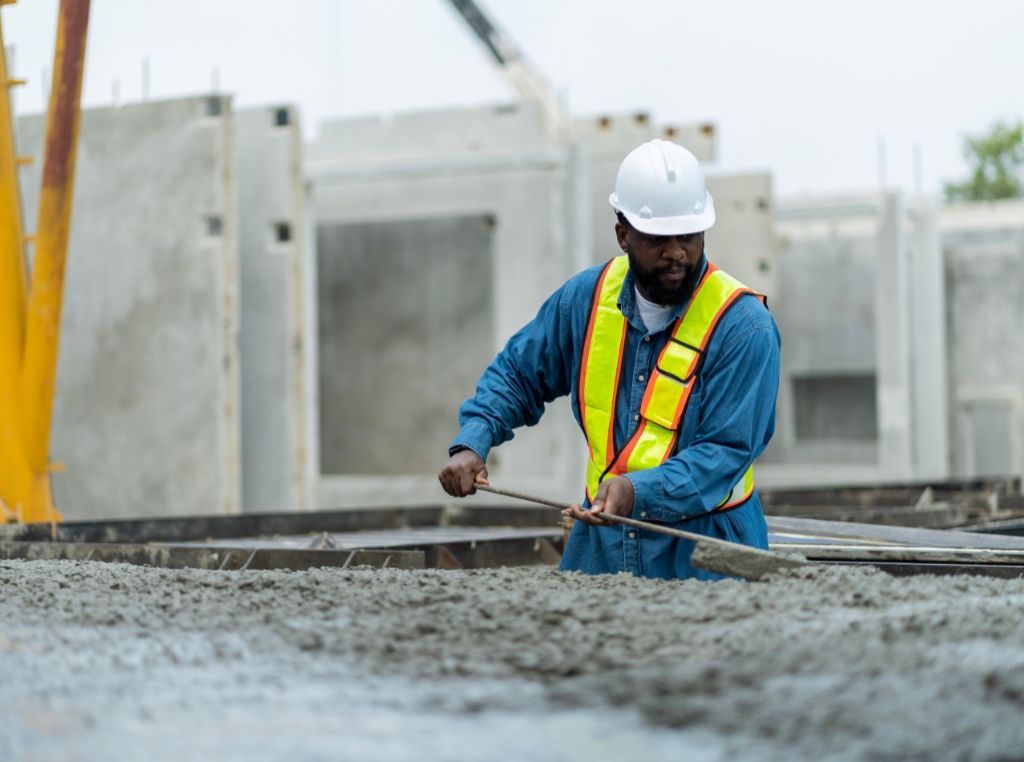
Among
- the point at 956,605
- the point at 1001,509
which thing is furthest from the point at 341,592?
the point at 1001,509

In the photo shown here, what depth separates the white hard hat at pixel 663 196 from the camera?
3.73m

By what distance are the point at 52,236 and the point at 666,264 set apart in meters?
4.45

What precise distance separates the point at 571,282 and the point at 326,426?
9854mm

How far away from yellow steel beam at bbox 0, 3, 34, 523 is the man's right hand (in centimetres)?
425

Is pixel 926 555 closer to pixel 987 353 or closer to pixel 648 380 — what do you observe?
pixel 648 380

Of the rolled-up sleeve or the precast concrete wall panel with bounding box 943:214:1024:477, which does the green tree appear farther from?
the rolled-up sleeve

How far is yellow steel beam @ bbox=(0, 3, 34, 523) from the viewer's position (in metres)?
7.32

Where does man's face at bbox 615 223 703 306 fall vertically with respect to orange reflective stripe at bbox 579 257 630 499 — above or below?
above

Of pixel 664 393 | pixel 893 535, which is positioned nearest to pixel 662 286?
pixel 664 393

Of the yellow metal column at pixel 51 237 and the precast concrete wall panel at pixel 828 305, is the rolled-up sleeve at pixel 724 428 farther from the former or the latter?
the precast concrete wall panel at pixel 828 305

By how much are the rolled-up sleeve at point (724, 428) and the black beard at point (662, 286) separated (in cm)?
15

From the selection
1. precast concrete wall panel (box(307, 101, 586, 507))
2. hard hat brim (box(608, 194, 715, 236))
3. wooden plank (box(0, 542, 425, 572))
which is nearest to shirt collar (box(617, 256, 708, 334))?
hard hat brim (box(608, 194, 715, 236))

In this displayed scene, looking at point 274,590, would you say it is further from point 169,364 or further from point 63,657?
point 169,364

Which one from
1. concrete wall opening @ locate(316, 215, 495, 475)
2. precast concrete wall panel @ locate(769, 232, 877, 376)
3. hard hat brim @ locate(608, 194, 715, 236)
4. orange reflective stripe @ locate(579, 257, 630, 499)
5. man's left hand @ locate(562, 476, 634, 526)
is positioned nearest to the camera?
man's left hand @ locate(562, 476, 634, 526)
